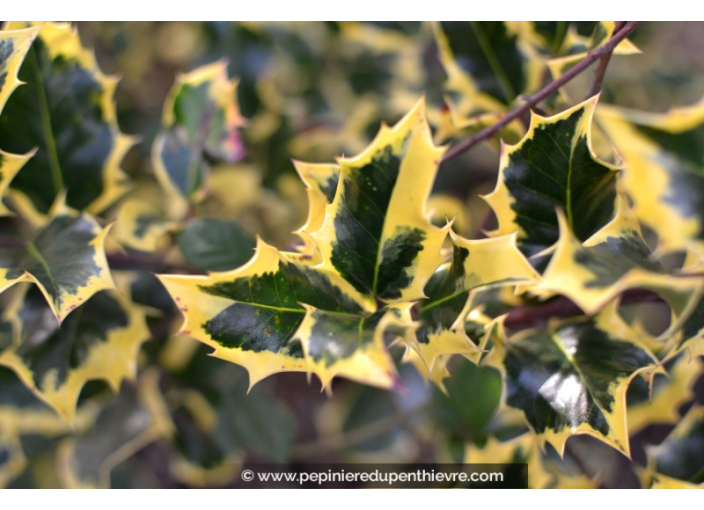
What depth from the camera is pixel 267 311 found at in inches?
22.7

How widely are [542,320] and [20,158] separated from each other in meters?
0.62

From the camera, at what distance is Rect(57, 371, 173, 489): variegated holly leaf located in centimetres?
110

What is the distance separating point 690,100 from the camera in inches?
57.7

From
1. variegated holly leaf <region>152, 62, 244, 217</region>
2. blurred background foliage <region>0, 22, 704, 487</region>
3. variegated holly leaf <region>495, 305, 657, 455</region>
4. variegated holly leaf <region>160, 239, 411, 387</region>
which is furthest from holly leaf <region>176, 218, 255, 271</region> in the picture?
variegated holly leaf <region>495, 305, 657, 455</region>

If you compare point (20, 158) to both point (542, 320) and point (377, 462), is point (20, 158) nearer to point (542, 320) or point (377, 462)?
point (542, 320)

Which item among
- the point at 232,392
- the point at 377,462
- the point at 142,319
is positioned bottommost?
the point at 377,462

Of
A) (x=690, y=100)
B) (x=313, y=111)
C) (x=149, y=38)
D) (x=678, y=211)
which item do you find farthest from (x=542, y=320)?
(x=149, y=38)

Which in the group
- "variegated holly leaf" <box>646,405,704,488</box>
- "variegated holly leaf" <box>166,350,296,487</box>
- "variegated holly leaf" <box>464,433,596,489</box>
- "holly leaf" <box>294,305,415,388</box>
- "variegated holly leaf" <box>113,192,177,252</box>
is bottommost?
"variegated holly leaf" <box>166,350,296,487</box>

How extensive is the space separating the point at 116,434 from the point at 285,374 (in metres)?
0.47

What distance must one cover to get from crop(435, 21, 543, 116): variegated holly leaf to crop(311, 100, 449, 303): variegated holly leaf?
0.34 meters

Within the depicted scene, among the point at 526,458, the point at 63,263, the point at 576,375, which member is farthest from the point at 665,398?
the point at 63,263

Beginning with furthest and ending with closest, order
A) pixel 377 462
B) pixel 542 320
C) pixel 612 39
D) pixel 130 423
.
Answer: pixel 377 462 < pixel 130 423 < pixel 542 320 < pixel 612 39

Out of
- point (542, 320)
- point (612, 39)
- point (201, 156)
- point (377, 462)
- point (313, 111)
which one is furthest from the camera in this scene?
point (313, 111)

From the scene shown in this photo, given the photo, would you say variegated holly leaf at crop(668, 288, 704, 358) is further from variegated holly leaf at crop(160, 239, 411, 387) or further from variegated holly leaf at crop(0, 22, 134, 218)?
variegated holly leaf at crop(0, 22, 134, 218)
